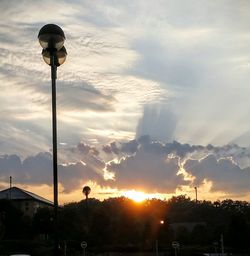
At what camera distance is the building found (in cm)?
12850

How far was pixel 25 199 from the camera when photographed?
5118 inches

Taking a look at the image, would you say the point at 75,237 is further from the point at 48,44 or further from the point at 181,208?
the point at 48,44

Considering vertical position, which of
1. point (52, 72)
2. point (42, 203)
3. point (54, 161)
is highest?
point (42, 203)

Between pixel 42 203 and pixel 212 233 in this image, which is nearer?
pixel 212 233

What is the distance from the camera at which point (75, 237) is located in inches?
3189

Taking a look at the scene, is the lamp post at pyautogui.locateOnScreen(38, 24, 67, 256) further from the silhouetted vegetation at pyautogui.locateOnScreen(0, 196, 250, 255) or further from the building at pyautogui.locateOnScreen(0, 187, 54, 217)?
the building at pyautogui.locateOnScreen(0, 187, 54, 217)

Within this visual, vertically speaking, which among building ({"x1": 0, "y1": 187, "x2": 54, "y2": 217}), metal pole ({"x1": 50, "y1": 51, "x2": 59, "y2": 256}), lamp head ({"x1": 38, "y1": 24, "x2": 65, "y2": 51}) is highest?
building ({"x1": 0, "y1": 187, "x2": 54, "y2": 217})

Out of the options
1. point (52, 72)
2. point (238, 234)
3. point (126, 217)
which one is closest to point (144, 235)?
point (126, 217)

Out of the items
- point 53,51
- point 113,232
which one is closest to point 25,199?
point 113,232

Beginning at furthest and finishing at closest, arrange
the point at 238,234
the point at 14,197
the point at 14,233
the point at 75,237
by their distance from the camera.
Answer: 1. the point at 14,197
2. the point at 14,233
3. the point at 75,237
4. the point at 238,234

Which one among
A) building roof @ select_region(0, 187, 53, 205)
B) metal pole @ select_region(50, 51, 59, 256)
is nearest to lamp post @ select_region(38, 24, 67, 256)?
metal pole @ select_region(50, 51, 59, 256)

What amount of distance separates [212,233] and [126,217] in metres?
14.4

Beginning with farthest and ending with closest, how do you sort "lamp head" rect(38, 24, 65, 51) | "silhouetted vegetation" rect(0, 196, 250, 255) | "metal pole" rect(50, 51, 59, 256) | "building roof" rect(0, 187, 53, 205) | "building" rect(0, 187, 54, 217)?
"building roof" rect(0, 187, 53, 205) < "building" rect(0, 187, 54, 217) < "silhouetted vegetation" rect(0, 196, 250, 255) < "lamp head" rect(38, 24, 65, 51) < "metal pole" rect(50, 51, 59, 256)

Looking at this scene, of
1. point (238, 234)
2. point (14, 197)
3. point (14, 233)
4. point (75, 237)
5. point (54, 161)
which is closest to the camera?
point (54, 161)
